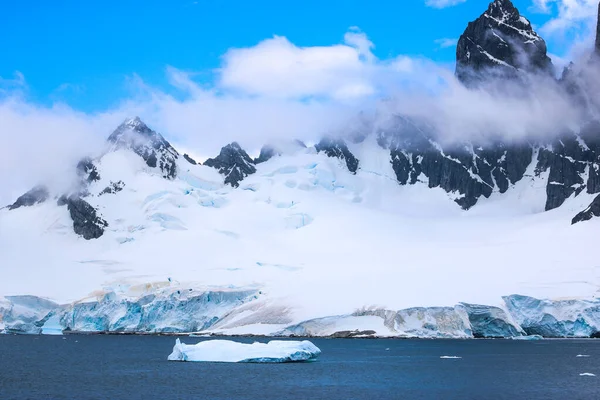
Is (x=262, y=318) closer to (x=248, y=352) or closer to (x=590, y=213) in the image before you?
(x=248, y=352)

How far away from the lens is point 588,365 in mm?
82875

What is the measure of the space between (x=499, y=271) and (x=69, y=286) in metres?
98.4

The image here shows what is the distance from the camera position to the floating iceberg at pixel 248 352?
273 feet

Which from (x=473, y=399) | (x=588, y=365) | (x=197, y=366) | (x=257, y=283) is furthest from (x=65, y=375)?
(x=257, y=283)

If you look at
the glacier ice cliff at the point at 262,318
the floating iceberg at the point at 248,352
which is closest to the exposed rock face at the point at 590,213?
the glacier ice cliff at the point at 262,318

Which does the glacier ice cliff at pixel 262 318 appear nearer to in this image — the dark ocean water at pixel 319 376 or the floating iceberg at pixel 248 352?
the dark ocean water at pixel 319 376

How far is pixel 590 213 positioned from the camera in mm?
191750

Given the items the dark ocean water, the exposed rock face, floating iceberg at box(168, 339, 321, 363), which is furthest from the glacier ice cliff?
the exposed rock face

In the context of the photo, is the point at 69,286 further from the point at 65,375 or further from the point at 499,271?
the point at 65,375

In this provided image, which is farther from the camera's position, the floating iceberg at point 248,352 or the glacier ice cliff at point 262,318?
the glacier ice cliff at point 262,318

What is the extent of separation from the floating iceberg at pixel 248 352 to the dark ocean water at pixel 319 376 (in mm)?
1105

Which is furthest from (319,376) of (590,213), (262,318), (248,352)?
(590,213)

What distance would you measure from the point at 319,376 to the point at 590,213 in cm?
13850

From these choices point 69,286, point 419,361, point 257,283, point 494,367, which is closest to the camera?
point 494,367
